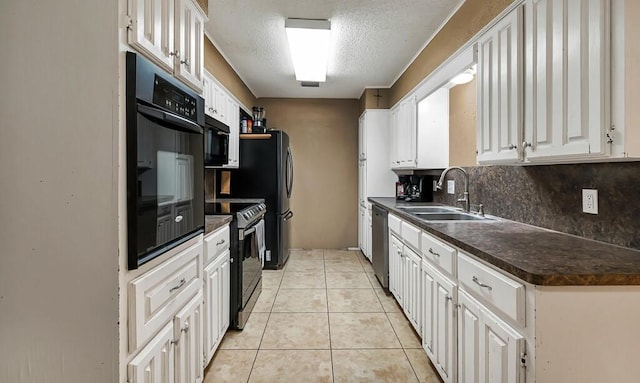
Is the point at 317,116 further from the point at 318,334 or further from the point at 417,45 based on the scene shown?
the point at 318,334

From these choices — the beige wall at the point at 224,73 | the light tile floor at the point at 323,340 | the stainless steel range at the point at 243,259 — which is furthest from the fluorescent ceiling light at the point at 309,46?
the light tile floor at the point at 323,340

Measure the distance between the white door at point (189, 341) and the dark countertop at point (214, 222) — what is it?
367 millimetres

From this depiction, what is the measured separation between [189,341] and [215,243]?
639 millimetres

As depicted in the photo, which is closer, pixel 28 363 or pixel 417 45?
pixel 28 363

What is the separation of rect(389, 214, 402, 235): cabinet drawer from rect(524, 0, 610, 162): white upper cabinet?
1387 mm

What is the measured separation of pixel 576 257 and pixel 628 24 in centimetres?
82

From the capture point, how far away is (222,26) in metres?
3.02

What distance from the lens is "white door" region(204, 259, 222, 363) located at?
1.99 meters

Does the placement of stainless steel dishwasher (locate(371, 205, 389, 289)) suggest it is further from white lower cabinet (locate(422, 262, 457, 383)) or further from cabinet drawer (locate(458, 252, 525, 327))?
cabinet drawer (locate(458, 252, 525, 327))

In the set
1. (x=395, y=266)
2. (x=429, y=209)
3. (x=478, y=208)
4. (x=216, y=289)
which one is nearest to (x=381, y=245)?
(x=395, y=266)

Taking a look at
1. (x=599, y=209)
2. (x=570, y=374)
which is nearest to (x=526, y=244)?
(x=599, y=209)

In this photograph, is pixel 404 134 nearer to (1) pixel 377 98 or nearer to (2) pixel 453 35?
(1) pixel 377 98

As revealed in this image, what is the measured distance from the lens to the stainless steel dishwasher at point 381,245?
3.43m

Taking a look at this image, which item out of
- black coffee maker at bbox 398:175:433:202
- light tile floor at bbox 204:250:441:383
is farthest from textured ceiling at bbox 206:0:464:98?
light tile floor at bbox 204:250:441:383
